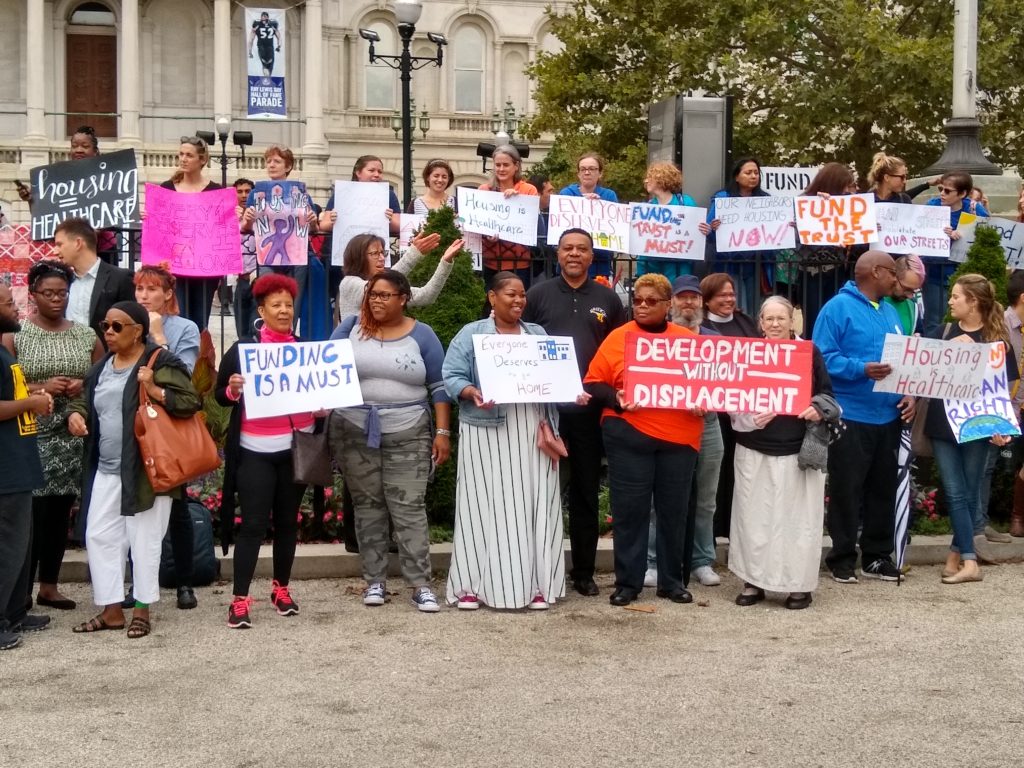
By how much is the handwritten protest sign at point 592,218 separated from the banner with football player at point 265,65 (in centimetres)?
3576

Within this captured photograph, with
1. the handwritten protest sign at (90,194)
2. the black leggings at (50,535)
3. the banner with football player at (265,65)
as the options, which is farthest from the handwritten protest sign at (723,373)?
the banner with football player at (265,65)

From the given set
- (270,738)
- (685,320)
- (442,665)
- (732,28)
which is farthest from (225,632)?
(732,28)

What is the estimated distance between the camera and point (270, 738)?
6059mm

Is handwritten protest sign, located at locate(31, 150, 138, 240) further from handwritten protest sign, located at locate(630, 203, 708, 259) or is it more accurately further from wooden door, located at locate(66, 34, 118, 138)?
wooden door, located at locate(66, 34, 118, 138)

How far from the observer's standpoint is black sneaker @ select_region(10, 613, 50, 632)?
791 centimetres

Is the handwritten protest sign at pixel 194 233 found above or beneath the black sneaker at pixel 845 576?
above

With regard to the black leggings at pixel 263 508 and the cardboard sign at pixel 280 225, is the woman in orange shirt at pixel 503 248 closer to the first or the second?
the cardboard sign at pixel 280 225

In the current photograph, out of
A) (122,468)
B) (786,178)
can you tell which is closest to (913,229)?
(786,178)

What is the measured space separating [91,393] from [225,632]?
1.42m

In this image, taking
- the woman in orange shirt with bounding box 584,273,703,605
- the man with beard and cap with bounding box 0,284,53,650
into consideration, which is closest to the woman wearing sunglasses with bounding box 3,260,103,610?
Result: the man with beard and cap with bounding box 0,284,53,650

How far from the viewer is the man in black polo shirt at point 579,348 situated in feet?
29.5

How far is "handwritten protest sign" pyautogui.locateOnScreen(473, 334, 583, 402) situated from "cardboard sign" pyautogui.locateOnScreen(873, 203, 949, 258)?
12.6 feet

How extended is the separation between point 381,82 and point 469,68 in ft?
10.6

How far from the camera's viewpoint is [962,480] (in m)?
9.45
